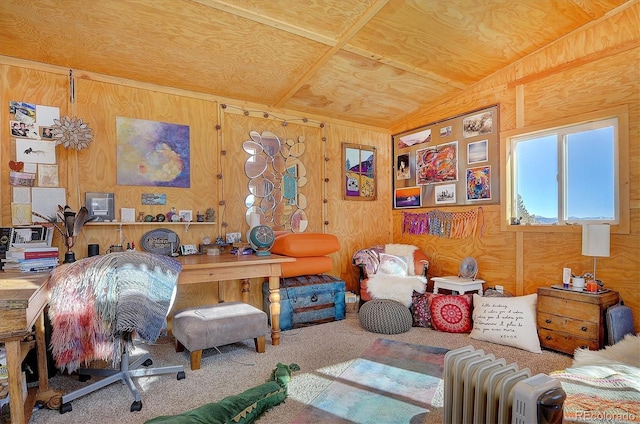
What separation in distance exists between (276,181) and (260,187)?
21 centimetres

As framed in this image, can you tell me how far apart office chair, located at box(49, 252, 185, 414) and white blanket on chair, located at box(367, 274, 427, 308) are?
2.21 metres

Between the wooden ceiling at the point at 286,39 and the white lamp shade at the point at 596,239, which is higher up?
the wooden ceiling at the point at 286,39

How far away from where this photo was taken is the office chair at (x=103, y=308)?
1868mm

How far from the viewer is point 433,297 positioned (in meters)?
3.38

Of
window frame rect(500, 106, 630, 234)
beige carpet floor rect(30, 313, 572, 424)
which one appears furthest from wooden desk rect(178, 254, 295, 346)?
window frame rect(500, 106, 630, 234)

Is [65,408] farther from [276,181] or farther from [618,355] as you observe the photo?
[618,355]

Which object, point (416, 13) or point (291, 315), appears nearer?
point (416, 13)

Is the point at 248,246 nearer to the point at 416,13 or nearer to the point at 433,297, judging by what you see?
the point at 433,297

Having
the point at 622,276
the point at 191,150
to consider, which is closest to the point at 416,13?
the point at 191,150

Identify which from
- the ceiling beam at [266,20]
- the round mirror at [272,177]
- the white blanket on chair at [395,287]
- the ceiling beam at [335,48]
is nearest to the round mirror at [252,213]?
the round mirror at [272,177]

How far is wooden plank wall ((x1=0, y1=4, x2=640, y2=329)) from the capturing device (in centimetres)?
263

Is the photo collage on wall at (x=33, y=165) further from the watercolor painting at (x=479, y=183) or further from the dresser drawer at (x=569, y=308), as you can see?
the dresser drawer at (x=569, y=308)

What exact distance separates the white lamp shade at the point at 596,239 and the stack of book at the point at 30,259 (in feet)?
12.9

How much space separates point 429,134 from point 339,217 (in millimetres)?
1570
